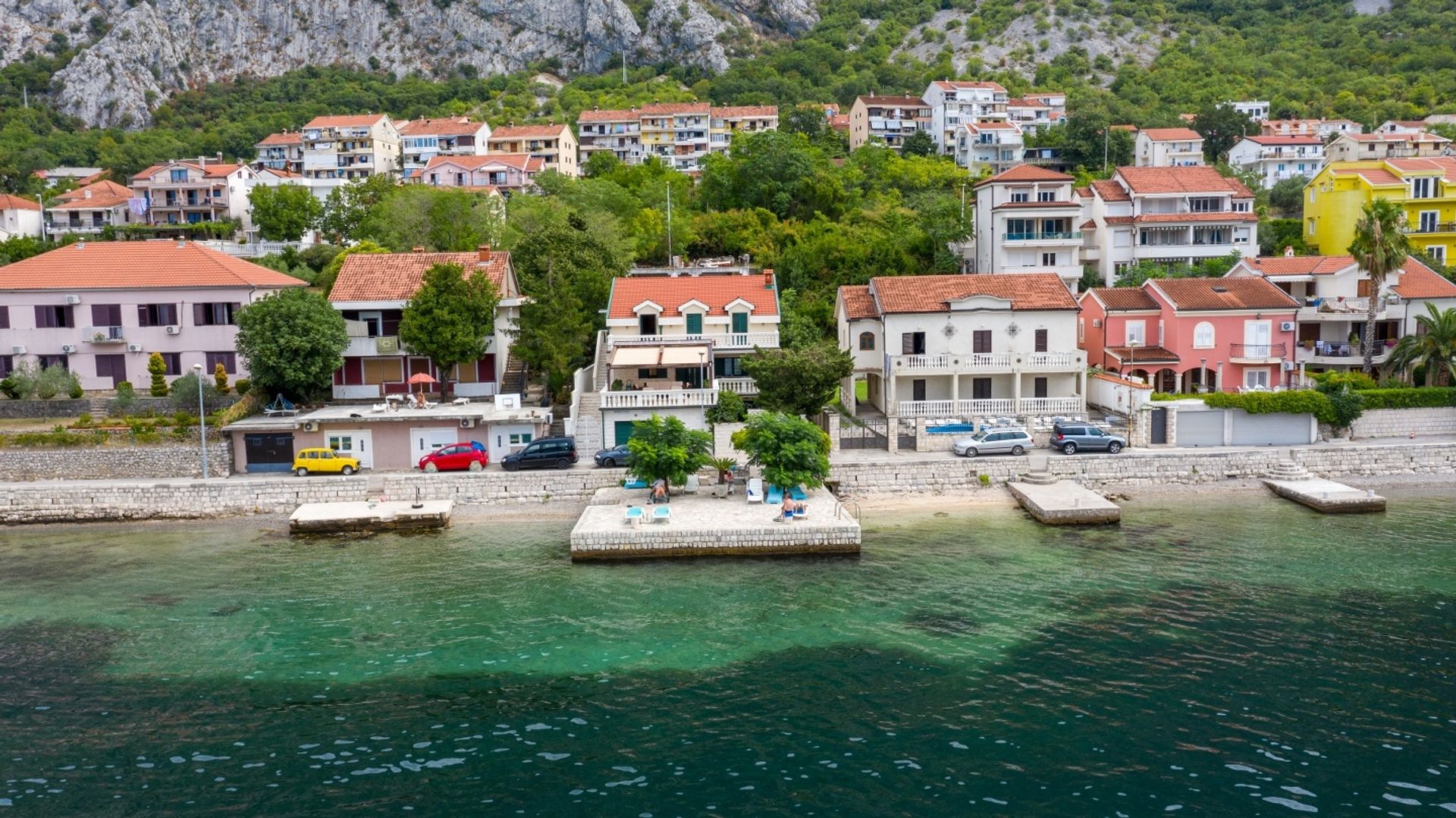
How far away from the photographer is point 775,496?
123 ft

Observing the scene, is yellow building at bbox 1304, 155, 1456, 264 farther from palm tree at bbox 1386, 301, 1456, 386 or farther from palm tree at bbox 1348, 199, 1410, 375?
palm tree at bbox 1386, 301, 1456, 386

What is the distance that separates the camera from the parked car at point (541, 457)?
41594 millimetres

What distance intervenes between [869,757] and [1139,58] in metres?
150

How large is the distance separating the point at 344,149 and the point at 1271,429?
105236mm

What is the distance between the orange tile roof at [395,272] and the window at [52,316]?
11965mm

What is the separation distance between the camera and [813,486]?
37469 mm

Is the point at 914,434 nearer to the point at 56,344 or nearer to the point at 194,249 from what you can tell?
the point at 194,249

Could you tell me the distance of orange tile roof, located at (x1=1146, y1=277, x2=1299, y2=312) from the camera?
49094 mm

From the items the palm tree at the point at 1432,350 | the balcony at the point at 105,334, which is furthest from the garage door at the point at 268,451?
the palm tree at the point at 1432,350

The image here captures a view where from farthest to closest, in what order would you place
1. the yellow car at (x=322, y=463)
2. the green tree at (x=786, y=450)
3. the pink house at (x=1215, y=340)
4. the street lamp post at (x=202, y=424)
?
1. the pink house at (x=1215, y=340)
2. the yellow car at (x=322, y=463)
3. the street lamp post at (x=202, y=424)
4. the green tree at (x=786, y=450)

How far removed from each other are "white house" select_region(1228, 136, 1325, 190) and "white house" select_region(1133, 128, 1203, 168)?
5670 mm

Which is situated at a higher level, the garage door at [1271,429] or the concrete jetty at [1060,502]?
the garage door at [1271,429]

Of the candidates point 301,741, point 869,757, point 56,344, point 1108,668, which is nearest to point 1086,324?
point 1108,668

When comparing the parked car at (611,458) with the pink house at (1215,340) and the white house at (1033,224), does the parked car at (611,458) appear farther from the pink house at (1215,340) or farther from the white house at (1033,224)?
the white house at (1033,224)
